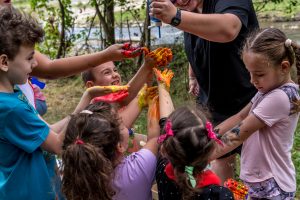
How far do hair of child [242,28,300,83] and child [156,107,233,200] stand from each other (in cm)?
59

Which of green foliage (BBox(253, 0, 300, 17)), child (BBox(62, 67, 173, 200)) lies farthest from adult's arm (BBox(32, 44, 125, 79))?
green foliage (BBox(253, 0, 300, 17))

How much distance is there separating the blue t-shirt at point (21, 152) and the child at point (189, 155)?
1.95 feet

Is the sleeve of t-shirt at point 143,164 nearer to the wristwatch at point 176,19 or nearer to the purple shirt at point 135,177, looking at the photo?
the purple shirt at point 135,177

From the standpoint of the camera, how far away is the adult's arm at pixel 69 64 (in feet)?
8.34

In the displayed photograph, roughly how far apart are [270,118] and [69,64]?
1.13 metres

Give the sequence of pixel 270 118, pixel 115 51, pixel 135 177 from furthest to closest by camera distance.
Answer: pixel 115 51 → pixel 270 118 → pixel 135 177

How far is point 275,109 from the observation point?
2.22 meters

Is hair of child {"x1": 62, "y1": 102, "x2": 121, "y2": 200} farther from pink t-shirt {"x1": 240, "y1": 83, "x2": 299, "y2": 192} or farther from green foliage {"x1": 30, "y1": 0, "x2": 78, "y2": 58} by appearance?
green foliage {"x1": 30, "y1": 0, "x2": 78, "y2": 58}

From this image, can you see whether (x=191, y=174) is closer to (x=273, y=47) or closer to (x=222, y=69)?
(x=273, y=47)

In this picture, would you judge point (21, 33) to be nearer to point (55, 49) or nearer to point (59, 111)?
point (59, 111)

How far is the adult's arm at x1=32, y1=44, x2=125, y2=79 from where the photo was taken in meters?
2.54

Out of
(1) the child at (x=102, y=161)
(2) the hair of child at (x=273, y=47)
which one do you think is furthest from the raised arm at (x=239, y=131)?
(1) the child at (x=102, y=161)

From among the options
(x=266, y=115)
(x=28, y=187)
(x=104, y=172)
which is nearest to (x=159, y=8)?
(x=266, y=115)

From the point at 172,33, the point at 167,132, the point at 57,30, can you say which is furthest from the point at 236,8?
the point at 57,30
